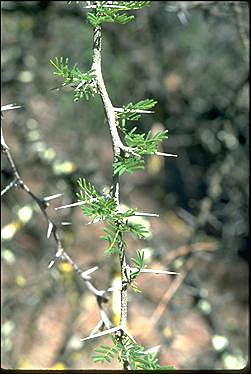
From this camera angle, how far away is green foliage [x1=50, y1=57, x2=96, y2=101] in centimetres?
119

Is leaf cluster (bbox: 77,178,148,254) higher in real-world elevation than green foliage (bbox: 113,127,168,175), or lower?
lower

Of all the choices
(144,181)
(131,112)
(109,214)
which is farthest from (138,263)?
(144,181)

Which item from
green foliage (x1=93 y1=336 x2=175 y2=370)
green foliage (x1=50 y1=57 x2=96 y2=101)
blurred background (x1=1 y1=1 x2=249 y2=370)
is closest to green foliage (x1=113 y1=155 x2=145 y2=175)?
green foliage (x1=50 y1=57 x2=96 y2=101)

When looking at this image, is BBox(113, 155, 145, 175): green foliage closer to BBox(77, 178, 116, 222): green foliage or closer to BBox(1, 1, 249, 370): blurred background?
BBox(77, 178, 116, 222): green foliage

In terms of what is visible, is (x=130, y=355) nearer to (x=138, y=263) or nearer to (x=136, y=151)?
(x=138, y=263)

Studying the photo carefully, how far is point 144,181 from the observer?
23.5 feet

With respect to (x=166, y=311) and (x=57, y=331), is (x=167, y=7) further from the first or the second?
(x=57, y=331)

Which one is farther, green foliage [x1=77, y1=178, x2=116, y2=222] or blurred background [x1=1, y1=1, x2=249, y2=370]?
blurred background [x1=1, y1=1, x2=249, y2=370]

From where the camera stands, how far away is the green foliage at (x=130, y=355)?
4.05 feet

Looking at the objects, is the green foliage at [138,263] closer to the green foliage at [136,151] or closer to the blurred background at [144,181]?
the green foliage at [136,151]

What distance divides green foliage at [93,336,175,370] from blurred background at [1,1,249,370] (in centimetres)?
70

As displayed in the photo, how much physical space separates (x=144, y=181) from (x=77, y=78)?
5964 mm

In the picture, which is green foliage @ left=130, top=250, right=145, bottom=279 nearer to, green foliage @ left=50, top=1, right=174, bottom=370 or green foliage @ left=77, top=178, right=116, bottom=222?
green foliage @ left=50, top=1, right=174, bottom=370

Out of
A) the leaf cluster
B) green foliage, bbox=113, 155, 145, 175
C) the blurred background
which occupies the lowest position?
the blurred background
